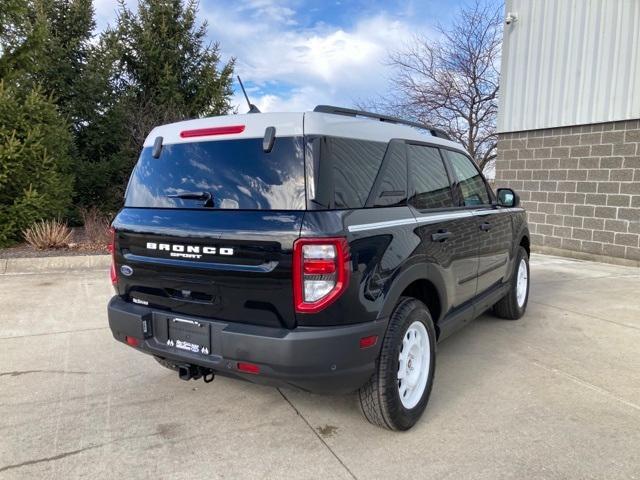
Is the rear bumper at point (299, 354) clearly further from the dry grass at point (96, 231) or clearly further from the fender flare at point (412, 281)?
the dry grass at point (96, 231)

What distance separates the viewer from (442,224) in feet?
11.2

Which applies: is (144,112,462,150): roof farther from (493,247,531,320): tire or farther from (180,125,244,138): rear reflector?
(493,247,531,320): tire

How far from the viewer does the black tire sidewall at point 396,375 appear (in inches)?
107

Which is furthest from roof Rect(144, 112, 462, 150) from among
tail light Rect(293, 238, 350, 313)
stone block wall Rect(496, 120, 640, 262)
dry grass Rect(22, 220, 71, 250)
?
stone block wall Rect(496, 120, 640, 262)

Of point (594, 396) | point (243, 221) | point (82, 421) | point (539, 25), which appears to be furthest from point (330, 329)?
point (539, 25)

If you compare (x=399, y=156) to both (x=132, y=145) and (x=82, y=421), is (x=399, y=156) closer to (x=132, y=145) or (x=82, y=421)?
(x=82, y=421)

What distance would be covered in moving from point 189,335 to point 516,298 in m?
3.81

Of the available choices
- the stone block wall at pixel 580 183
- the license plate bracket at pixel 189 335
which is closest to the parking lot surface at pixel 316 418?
the license plate bracket at pixel 189 335

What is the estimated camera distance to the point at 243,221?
258 cm

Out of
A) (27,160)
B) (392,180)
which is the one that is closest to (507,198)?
(392,180)

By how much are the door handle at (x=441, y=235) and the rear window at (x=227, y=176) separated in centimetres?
116

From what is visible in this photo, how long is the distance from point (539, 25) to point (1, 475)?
37.5 feet

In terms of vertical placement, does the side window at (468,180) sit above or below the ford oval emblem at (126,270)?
above

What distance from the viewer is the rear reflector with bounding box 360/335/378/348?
2520 millimetres
